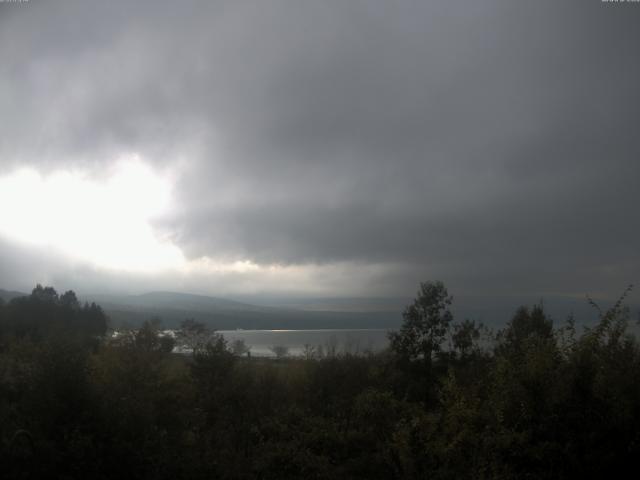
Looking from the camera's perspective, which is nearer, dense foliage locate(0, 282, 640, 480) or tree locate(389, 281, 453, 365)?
dense foliage locate(0, 282, 640, 480)

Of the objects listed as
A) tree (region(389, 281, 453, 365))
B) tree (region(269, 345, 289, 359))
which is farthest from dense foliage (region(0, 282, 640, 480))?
tree (region(269, 345, 289, 359))

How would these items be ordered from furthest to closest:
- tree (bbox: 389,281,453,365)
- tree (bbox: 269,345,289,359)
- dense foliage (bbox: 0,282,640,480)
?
1. tree (bbox: 269,345,289,359)
2. tree (bbox: 389,281,453,365)
3. dense foliage (bbox: 0,282,640,480)

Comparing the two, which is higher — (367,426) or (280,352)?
(367,426)

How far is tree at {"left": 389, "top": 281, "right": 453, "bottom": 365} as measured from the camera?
2206 centimetres

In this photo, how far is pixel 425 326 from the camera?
22.3 m

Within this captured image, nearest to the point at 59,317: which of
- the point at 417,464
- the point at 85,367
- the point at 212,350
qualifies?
the point at 212,350

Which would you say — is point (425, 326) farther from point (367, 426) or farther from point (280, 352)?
point (280, 352)

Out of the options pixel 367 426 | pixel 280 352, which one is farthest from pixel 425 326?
pixel 280 352

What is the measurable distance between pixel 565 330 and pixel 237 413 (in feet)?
47.0

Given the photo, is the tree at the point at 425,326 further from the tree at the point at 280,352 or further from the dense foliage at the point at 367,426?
the tree at the point at 280,352

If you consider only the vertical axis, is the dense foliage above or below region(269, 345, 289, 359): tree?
above

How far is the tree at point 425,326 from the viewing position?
72.4 ft

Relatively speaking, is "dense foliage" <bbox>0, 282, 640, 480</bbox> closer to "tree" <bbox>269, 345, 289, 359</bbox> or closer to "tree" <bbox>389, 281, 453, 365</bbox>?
"tree" <bbox>389, 281, 453, 365</bbox>

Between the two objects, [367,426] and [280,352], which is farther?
[280,352]
